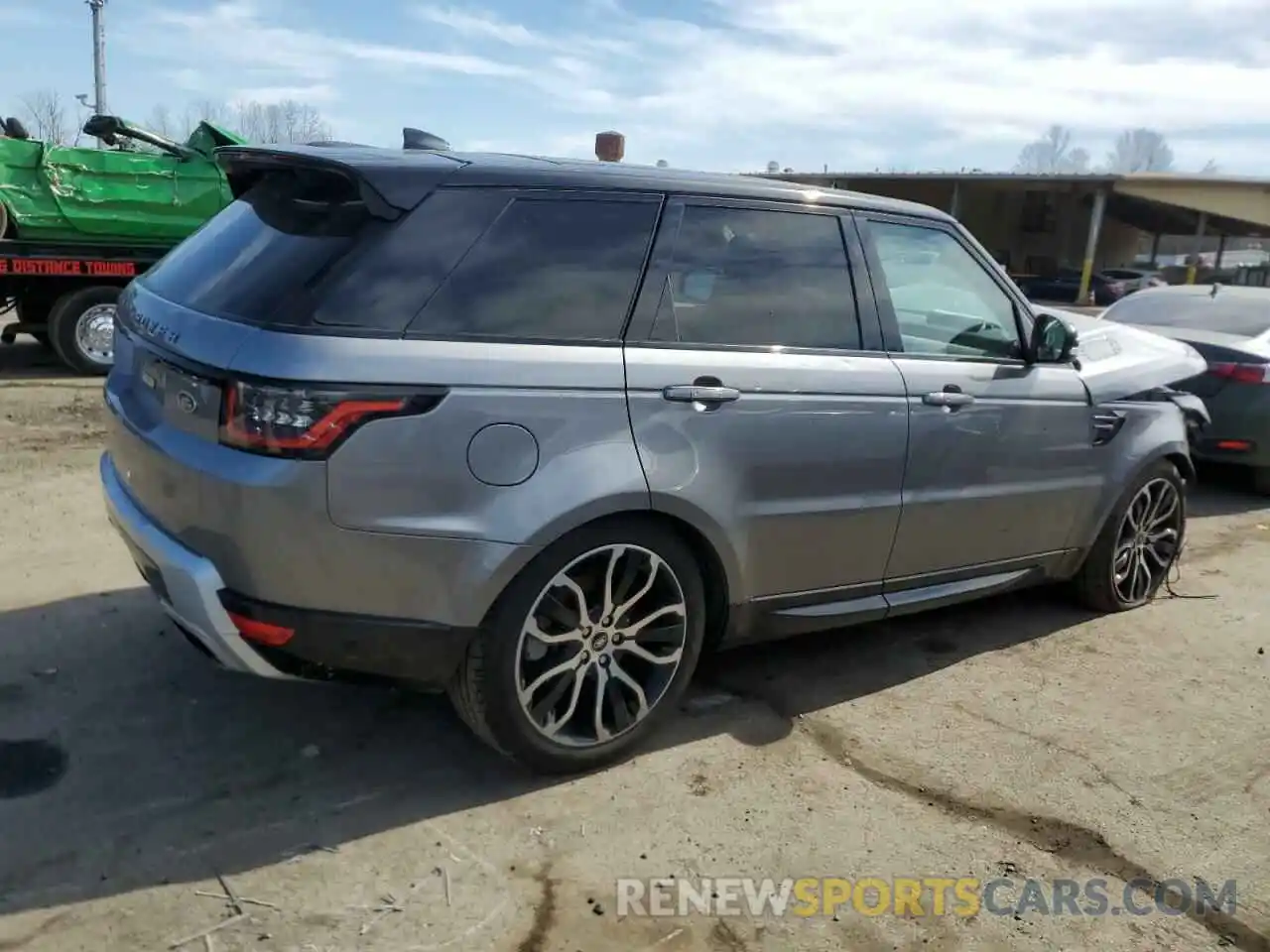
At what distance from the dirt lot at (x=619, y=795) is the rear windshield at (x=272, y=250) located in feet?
4.49

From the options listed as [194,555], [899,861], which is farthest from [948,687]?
[194,555]

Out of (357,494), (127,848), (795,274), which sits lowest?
(127,848)

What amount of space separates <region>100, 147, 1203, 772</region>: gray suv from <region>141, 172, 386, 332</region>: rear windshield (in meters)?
0.01

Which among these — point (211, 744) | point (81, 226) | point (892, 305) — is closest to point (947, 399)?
point (892, 305)

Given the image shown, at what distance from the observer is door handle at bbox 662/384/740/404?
3240mm

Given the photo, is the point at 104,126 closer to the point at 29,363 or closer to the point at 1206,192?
the point at 29,363

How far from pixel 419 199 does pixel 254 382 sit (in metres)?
0.71

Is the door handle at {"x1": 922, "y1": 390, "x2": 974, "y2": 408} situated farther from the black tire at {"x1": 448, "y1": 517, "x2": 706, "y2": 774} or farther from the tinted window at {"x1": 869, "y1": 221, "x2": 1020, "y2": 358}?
the black tire at {"x1": 448, "y1": 517, "x2": 706, "y2": 774}

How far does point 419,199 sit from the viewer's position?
3.01 m


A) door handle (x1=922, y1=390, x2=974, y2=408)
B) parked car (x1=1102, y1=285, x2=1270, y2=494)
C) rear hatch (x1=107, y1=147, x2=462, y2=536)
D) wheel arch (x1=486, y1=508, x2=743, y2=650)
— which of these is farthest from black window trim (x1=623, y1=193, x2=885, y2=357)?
parked car (x1=1102, y1=285, x2=1270, y2=494)

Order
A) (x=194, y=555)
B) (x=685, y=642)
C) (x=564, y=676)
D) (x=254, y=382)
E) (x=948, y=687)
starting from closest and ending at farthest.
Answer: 1. (x=254, y=382)
2. (x=194, y=555)
3. (x=564, y=676)
4. (x=685, y=642)
5. (x=948, y=687)

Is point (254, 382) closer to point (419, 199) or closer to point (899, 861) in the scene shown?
point (419, 199)

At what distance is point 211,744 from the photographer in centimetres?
342

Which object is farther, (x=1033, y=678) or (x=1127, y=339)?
(x=1127, y=339)
